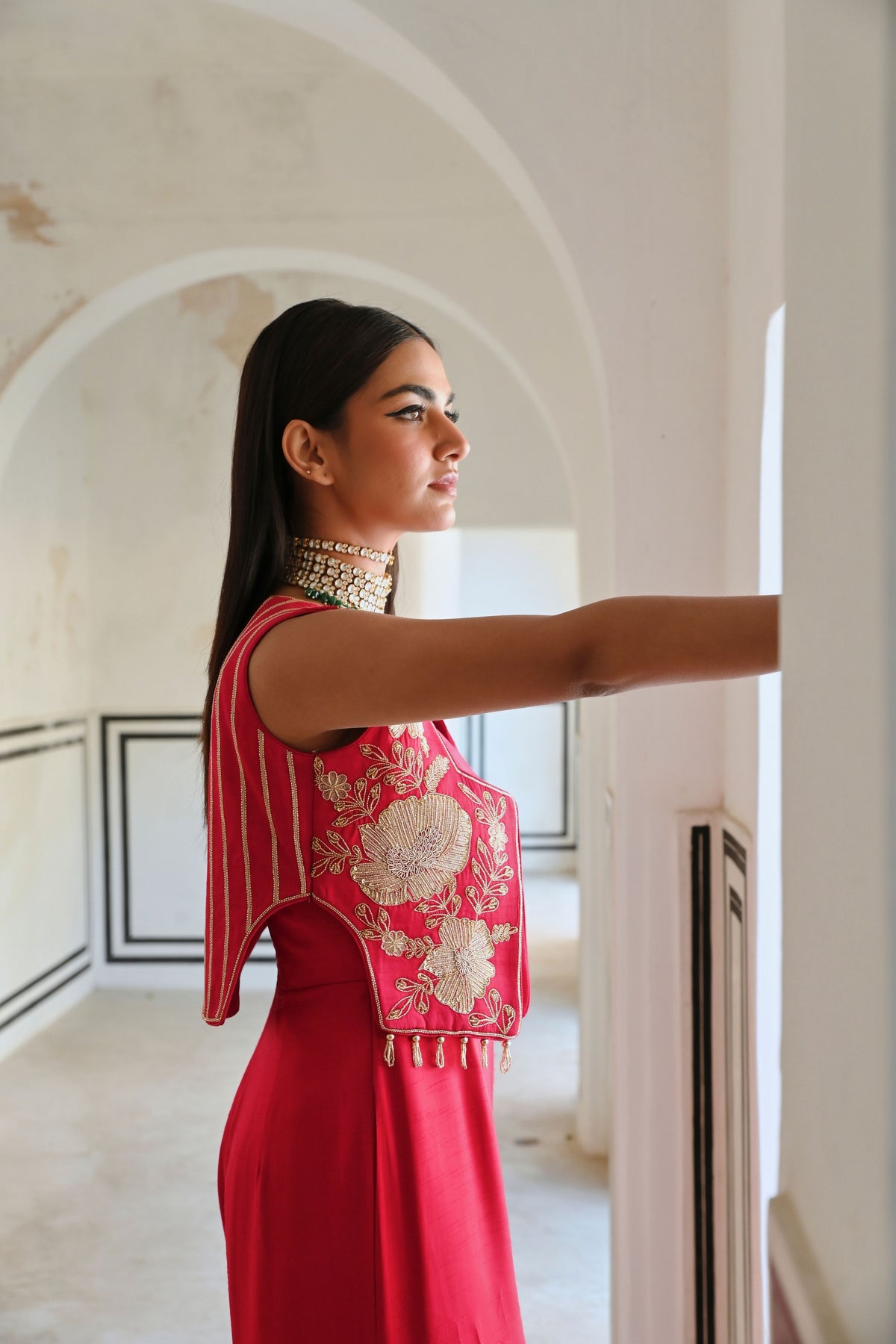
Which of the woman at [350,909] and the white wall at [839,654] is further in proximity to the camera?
the woman at [350,909]

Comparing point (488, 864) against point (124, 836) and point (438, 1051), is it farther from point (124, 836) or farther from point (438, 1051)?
point (124, 836)

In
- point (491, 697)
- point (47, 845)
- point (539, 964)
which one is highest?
point (491, 697)

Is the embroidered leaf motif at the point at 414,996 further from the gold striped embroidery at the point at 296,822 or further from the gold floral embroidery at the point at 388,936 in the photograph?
the gold striped embroidery at the point at 296,822

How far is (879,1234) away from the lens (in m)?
0.38

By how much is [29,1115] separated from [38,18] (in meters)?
3.16

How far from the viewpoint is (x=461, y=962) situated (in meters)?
1.16

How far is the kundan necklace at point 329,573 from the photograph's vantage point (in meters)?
1.22

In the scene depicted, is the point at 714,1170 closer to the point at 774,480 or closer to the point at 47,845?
the point at 774,480

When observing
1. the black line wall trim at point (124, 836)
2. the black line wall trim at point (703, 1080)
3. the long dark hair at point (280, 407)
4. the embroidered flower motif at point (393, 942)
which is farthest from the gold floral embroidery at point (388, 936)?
the black line wall trim at point (124, 836)

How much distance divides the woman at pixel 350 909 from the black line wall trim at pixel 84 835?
3528 mm

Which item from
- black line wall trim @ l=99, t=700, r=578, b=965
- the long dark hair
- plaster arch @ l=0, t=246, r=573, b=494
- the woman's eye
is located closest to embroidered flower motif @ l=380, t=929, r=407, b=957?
the long dark hair

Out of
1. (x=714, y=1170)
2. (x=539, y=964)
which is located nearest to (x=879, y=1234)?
(x=714, y=1170)

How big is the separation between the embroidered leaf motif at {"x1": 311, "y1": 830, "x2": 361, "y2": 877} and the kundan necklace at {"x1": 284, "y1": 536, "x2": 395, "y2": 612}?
0.24 metres

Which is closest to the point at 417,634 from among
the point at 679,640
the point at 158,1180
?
the point at 679,640
